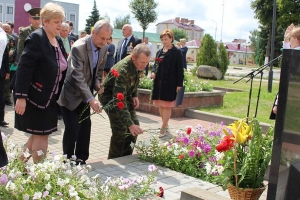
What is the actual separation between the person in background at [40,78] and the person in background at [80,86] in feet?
1.49

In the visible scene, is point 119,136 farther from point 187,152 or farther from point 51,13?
point 51,13

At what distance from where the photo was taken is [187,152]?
4777 millimetres

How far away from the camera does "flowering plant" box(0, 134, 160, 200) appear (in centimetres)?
287

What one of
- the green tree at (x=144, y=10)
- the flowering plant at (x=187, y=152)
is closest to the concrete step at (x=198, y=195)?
the flowering plant at (x=187, y=152)

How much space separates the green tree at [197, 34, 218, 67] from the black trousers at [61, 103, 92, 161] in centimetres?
1529

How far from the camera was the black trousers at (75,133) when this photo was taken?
14.6 feet

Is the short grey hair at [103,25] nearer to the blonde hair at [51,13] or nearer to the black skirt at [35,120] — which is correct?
the blonde hair at [51,13]

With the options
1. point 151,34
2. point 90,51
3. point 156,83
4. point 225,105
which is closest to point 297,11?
point 225,105

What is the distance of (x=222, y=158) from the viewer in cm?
340

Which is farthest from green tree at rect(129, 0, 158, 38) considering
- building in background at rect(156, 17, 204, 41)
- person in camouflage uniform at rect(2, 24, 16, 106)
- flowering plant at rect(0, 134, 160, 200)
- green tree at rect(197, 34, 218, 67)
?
building in background at rect(156, 17, 204, 41)

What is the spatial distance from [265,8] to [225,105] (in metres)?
34.6

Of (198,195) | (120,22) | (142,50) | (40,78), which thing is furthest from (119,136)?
(120,22)

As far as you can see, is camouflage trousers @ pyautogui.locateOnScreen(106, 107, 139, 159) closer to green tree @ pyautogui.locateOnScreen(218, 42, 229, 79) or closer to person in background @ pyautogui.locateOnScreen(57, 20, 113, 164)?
person in background @ pyautogui.locateOnScreen(57, 20, 113, 164)

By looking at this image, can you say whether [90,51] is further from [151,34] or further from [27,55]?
[151,34]
